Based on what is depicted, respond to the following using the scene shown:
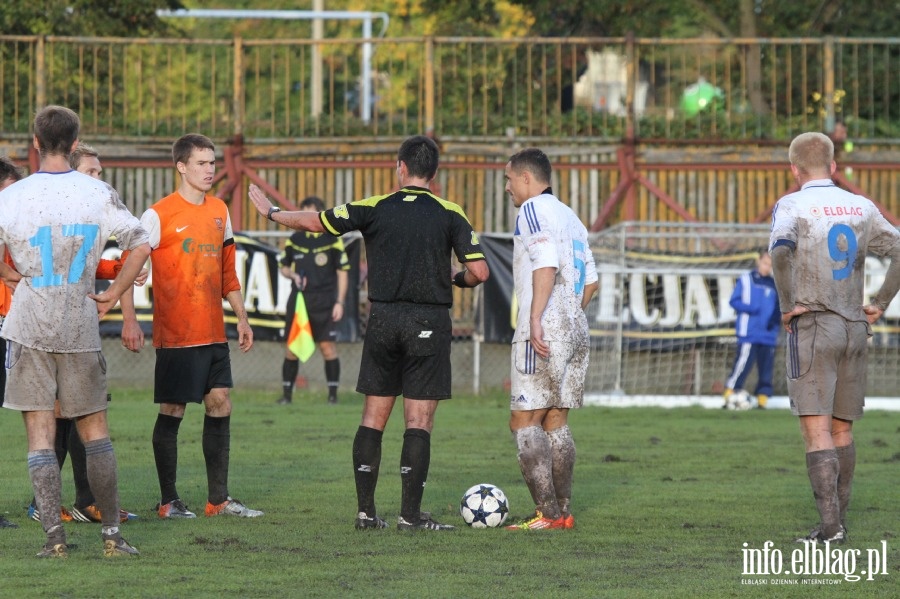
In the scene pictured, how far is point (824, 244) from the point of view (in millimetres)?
7852

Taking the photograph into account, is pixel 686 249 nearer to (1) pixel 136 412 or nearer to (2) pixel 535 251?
(1) pixel 136 412

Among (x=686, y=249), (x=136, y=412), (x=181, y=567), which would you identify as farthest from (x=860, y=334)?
(x=686, y=249)

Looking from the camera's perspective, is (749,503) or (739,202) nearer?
(749,503)

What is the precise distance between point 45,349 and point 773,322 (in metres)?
11.7

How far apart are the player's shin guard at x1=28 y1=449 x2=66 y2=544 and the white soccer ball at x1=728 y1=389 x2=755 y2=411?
11257 millimetres

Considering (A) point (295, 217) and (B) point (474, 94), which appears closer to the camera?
(A) point (295, 217)

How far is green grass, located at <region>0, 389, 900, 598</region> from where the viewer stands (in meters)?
6.54

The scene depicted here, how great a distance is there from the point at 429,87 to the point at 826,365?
1433cm

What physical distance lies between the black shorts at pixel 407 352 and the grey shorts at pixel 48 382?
1.62m

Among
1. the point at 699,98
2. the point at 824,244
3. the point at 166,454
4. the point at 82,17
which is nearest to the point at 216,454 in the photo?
the point at 166,454

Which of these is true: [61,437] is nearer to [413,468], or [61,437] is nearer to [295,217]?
[295,217]

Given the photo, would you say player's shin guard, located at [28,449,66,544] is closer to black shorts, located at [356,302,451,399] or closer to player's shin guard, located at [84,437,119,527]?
player's shin guard, located at [84,437,119,527]

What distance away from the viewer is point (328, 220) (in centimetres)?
782

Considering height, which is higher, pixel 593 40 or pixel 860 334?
pixel 593 40
